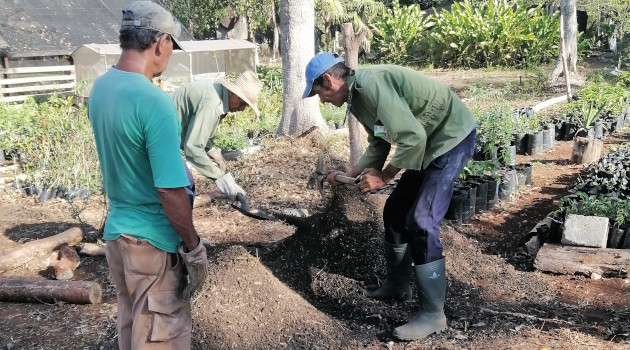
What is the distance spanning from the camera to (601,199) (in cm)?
514

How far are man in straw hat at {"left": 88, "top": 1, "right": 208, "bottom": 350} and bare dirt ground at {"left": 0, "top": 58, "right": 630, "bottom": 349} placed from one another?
1070 mm

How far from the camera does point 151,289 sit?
228 cm

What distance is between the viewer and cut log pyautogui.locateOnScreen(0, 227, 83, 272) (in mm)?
4695

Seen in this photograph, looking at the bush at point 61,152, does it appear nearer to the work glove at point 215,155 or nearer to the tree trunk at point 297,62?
the work glove at point 215,155

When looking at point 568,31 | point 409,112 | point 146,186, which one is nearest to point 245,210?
point 409,112

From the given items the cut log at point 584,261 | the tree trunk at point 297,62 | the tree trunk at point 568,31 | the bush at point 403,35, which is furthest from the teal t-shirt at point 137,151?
the bush at point 403,35

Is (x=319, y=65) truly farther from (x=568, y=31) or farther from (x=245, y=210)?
(x=568, y=31)

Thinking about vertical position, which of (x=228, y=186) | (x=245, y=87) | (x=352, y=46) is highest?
(x=352, y=46)

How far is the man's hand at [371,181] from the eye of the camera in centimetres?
344

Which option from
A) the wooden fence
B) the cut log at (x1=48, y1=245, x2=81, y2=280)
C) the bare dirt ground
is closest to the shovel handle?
the bare dirt ground

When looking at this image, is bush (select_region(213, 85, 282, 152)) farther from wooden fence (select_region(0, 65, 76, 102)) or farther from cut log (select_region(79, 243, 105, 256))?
wooden fence (select_region(0, 65, 76, 102))

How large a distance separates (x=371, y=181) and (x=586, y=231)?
86.6 inches

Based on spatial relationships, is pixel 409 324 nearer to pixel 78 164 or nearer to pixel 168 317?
pixel 168 317

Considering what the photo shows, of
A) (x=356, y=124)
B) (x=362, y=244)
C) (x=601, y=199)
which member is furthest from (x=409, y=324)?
(x=356, y=124)
